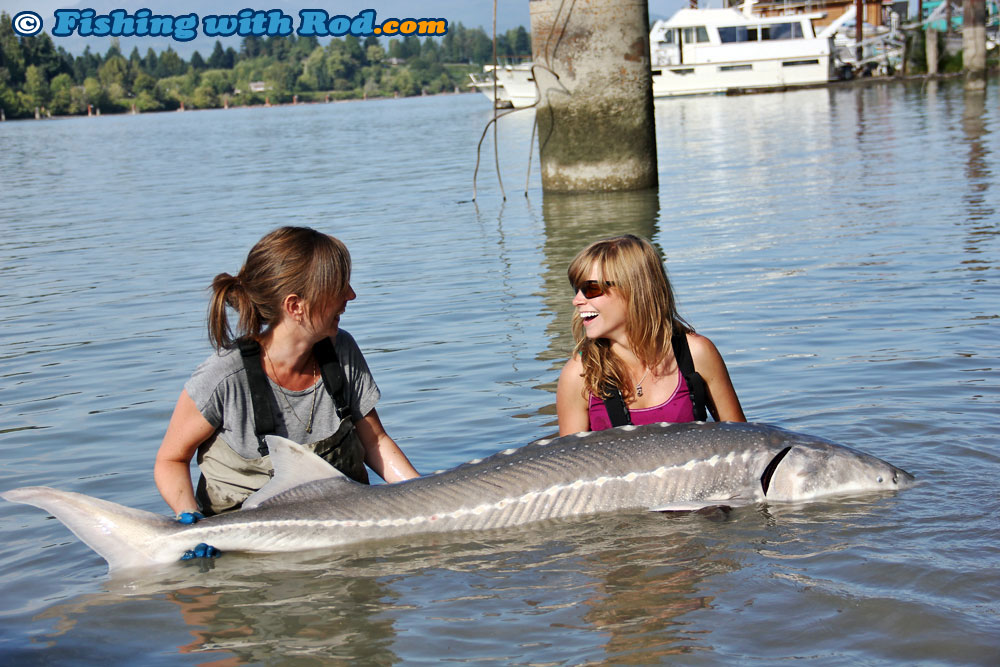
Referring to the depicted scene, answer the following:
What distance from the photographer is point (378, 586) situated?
4.69m

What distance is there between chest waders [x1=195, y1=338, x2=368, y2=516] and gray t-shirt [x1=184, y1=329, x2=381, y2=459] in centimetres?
4

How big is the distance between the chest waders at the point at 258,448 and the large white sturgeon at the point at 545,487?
9.0 inches

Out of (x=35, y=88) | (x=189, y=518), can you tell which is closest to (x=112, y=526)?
(x=189, y=518)

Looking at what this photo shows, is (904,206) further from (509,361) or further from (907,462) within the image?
(907,462)

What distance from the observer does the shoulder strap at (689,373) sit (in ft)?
17.2

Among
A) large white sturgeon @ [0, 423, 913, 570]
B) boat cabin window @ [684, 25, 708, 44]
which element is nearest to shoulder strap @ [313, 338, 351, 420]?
large white sturgeon @ [0, 423, 913, 570]

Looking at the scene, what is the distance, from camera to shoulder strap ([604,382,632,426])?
207 inches

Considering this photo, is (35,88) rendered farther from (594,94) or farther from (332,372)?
(332,372)

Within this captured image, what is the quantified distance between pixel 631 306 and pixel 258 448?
177 centimetres

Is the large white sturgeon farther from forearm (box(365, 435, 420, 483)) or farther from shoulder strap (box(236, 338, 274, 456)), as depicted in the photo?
forearm (box(365, 435, 420, 483))

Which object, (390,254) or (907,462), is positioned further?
(390,254)

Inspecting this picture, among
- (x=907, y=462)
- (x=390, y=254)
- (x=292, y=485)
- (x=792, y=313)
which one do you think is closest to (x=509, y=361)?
(x=792, y=313)

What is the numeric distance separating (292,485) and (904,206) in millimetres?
11149

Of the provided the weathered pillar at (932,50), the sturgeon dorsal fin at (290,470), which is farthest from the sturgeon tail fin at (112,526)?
the weathered pillar at (932,50)
